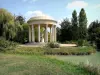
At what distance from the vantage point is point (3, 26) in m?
31.2

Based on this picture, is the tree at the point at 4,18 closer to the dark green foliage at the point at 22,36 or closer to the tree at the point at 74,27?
the dark green foliage at the point at 22,36

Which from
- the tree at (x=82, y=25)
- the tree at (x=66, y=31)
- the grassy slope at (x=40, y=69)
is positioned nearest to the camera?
the grassy slope at (x=40, y=69)

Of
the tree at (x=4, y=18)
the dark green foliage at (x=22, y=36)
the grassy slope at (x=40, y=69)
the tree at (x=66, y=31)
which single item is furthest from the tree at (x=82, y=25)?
the grassy slope at (x=40, y=69)

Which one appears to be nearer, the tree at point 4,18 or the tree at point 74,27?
the tree at point 4,18

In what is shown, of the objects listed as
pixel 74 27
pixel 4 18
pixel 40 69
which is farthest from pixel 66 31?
pixel 40 69

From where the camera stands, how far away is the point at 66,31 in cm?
4631

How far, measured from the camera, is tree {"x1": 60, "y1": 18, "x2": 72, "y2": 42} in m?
45.6

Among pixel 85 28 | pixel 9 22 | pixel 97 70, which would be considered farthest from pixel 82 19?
pixel 97 70

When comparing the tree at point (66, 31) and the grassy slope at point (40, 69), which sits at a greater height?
the tree at point (66, 31)

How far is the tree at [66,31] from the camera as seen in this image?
150ft

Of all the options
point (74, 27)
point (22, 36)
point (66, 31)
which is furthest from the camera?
point (66, 31)

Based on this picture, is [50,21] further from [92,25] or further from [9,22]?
[92,25]

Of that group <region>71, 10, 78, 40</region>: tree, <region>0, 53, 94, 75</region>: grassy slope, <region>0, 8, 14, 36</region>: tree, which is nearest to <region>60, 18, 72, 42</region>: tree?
<region>71, 10, 78, 40</region>: tree

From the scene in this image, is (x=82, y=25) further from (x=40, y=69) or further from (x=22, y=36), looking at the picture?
(x=40, y=69)
